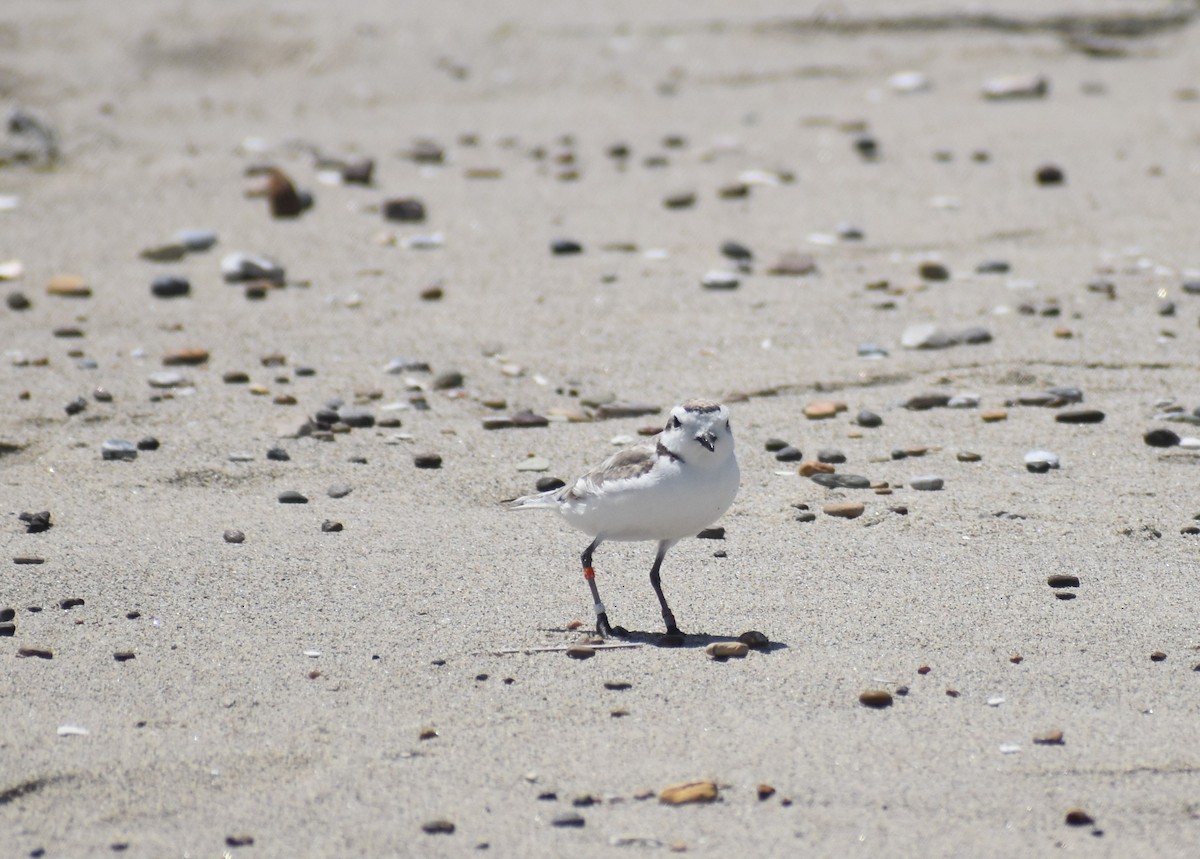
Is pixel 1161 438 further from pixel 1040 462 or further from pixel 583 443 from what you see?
pixel 583 443

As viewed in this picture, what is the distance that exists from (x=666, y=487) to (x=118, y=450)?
281 cm

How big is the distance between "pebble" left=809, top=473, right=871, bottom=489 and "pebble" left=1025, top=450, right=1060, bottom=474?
676 millimetres

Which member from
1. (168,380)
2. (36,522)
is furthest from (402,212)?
(36,522)

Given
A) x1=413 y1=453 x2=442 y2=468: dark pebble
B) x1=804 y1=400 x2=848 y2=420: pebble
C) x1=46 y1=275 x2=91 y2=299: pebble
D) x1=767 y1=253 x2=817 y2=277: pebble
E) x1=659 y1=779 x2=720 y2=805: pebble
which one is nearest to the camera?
Result: x1=659 y1=779 x2=720 y2=805: pebble

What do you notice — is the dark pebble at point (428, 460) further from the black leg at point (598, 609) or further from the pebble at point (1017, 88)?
the pebble at point (1017, 88)

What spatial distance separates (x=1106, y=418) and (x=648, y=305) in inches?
104

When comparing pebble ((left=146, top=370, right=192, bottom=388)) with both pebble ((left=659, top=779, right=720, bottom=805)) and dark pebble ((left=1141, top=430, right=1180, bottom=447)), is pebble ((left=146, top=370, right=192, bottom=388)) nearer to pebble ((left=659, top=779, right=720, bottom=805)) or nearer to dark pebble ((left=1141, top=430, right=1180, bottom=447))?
pebble ((left=659, top=779, right=720, bottom=805))

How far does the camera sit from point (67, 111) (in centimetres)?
1183

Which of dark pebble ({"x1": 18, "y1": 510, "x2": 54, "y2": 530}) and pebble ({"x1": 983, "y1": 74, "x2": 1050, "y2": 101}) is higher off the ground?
pebble ({"x1": 983, "y1": 74, "x2": 1050, "y2": 101})

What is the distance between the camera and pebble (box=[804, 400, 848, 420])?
6633 millimetres

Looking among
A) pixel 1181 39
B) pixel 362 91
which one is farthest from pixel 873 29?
pixel 362 91

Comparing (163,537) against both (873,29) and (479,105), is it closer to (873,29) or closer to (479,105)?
(479,105)

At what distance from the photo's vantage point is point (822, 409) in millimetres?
6656

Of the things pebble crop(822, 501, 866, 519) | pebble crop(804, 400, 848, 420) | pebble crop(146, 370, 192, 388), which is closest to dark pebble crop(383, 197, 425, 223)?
pebble crop(146, 370, 192, 388)
